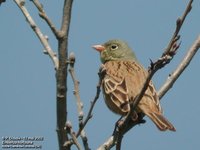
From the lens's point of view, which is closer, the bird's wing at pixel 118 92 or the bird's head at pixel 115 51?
the bird's wing at pixel 118 92

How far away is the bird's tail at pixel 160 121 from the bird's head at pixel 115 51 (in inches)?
116

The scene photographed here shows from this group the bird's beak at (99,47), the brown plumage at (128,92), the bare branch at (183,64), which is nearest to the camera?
the bare branch at (183,64)

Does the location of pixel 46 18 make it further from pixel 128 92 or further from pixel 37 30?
pixel 128 92

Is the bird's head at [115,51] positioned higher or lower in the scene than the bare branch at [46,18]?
lower

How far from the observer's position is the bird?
608cm

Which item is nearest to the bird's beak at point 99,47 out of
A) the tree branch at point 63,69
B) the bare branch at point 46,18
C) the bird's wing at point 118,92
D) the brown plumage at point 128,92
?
the brown plumage at point 128,92

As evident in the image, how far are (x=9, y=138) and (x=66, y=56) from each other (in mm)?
2593

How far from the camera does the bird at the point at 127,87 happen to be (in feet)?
19.9

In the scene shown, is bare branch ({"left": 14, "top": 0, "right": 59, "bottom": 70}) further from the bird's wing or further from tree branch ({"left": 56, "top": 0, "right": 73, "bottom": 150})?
the bird's wing

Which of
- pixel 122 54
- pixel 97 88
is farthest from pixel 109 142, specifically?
pixel 122 54

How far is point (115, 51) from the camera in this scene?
914 centimetres

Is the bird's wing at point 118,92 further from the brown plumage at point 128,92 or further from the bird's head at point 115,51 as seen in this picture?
the bird's head at point 115,51

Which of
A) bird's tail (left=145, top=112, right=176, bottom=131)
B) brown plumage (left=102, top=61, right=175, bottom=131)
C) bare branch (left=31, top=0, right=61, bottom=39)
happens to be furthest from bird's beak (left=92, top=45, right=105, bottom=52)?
bare branch (left=31, top=0, right=61, bottom=39)

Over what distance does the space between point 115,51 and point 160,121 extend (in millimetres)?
3640
